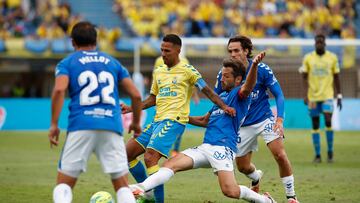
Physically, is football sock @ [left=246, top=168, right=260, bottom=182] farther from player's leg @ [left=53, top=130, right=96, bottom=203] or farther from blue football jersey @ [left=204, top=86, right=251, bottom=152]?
player's leg @ [left=53, top=130, right=96, bottom=203]

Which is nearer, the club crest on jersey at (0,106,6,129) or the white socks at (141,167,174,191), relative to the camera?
the white socks at (141,167,174,191)

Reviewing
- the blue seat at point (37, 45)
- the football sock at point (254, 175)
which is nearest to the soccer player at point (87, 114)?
the football sock at point (254, 175)

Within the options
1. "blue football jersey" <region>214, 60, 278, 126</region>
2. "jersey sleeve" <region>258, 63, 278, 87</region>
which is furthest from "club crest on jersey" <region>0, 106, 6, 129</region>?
"jersey sleeve" <region>258, 63, 278, 87</region>

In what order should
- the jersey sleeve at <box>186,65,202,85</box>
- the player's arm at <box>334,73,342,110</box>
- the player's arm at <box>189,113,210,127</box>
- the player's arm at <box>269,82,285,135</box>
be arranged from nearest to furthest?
the player's arm at <box>189,113,210,127</box> → the player's arm at <box>269,82,285,135</box> → the jersey sleeve at <box>186,65,202,85</box> → the player's arm at <box>334,73,342,110</box>

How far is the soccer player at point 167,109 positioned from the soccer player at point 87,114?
1.99 m

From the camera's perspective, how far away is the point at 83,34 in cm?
870

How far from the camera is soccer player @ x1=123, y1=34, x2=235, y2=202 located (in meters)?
10.7

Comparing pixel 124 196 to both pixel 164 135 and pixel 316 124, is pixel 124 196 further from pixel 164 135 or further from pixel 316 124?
pixel 316 124

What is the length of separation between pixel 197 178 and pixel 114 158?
260 inches

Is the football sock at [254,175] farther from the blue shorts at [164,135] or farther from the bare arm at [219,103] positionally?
the bare arm at [219,103]

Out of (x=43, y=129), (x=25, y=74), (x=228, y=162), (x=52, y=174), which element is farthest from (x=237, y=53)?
(x=25, y=74)

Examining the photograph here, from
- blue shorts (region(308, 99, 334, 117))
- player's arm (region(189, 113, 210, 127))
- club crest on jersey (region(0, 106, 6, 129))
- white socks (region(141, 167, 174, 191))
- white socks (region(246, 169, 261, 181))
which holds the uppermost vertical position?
player's arm (region(189, 113, 210, 127))

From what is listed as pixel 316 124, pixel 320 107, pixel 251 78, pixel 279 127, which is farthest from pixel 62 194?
pixel 320 107

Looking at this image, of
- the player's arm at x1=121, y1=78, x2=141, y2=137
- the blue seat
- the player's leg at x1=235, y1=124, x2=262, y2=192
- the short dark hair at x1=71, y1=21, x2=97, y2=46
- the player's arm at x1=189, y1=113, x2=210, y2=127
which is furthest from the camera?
the blue seat
